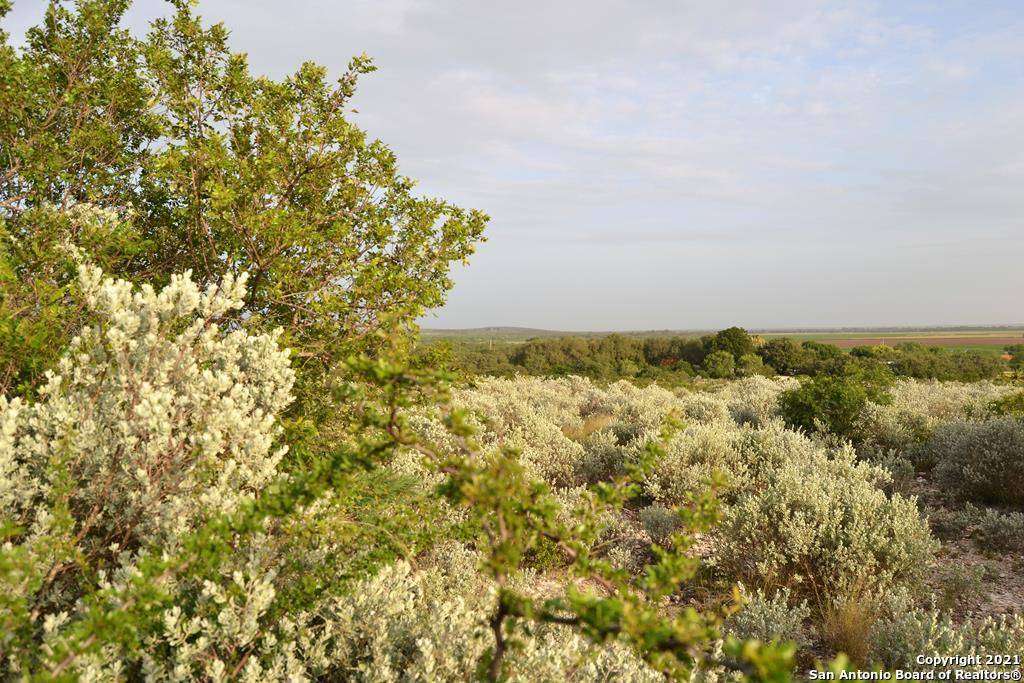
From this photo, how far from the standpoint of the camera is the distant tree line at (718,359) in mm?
30188

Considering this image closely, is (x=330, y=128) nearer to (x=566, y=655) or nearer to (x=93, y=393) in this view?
(x=93, y=393)

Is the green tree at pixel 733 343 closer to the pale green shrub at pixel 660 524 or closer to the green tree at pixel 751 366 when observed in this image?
the green tree at pixel 751 366

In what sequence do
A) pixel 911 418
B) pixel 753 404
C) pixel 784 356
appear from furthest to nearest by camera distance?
1. pixel 784 356
2. pixel 753 404
3. pixel 911 418

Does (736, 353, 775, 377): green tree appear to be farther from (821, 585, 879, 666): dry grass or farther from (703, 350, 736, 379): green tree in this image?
(821, 585, 879, 666): dry grass

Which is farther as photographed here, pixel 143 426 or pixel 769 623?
pixel 769 623

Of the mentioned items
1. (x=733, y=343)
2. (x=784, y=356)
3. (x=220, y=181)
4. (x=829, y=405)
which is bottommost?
(x=784, y=356)

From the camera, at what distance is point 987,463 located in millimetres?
7695

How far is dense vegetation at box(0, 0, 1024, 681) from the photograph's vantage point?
85.8 inches

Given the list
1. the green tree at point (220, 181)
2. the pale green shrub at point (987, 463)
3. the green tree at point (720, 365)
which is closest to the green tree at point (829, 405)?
the pale green shrub at point (987, 463)

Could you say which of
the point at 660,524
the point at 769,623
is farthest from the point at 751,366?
the point at 769,623

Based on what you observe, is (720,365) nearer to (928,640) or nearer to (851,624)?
(851,624)

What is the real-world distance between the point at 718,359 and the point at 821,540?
107 feet

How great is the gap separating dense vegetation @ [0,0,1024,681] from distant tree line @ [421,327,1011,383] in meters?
23.0

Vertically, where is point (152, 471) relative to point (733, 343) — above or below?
below
